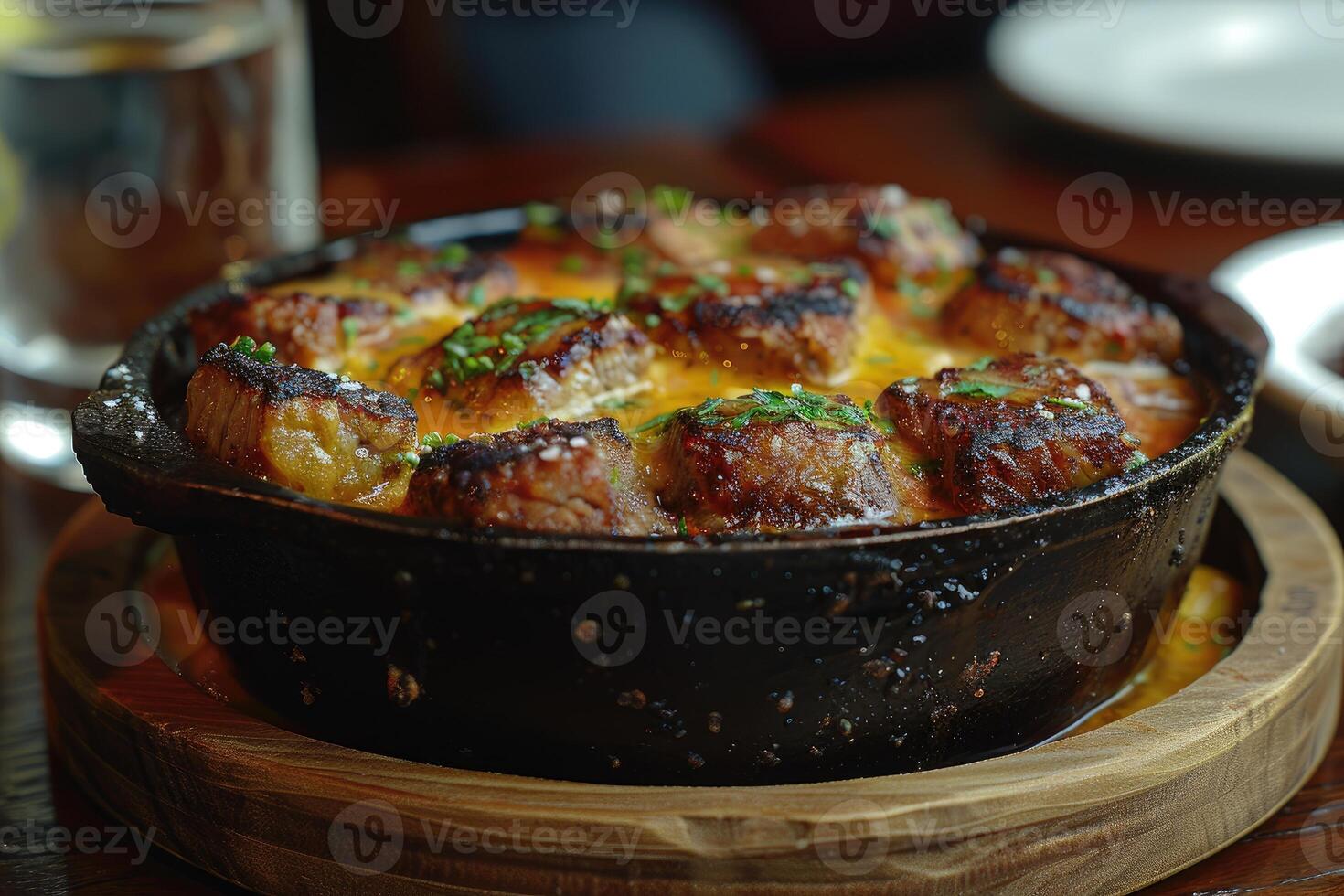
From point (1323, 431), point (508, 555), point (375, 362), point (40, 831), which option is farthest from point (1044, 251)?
point (40, 831)

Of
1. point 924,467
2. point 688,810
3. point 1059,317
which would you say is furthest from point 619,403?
point 1059,317

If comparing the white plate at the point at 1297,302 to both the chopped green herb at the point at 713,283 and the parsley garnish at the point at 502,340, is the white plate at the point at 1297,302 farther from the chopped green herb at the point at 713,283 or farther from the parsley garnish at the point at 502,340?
the parsley garnish at the point at 502,340

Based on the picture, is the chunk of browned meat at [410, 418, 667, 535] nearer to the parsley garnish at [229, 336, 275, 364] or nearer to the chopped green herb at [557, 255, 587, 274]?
the parsley garnish at [229, 336, 275, 364]

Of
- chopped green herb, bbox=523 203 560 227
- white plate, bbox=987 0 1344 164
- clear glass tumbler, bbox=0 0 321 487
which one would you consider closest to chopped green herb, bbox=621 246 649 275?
chopped green herb, bbox=523 203 560 227

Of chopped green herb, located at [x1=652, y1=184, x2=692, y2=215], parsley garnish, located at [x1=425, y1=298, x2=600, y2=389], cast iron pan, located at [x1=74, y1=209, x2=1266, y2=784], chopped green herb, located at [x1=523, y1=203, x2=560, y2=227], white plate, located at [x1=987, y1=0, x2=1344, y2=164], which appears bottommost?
cast iron pan, located at [x1=74, y1=209, x2=1266, y2=784]

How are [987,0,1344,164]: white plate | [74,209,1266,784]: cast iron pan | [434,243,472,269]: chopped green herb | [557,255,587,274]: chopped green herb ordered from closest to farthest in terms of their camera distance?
1. [74,209,1266,784]: cast iron pan
2. [434,243,472,269]: chopped green herb
3. [557,255,587,274]: chopped green herb
4. [987,0,1344,164]: white plate

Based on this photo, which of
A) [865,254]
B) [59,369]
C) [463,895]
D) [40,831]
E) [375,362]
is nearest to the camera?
[463,895]

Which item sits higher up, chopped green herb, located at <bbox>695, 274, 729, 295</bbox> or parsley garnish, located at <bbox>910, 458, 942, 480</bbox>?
chopped green herb, located at <bbox>695, 274, 729, 295</bbox>

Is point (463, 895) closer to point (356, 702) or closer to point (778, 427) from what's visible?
point (356, 702)

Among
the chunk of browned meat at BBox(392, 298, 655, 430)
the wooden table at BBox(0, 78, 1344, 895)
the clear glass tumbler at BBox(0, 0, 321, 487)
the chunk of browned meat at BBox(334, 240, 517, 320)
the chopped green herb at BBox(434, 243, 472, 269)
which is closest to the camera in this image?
the chunk of browned meat at BBox(392, 298, 655, 430)
